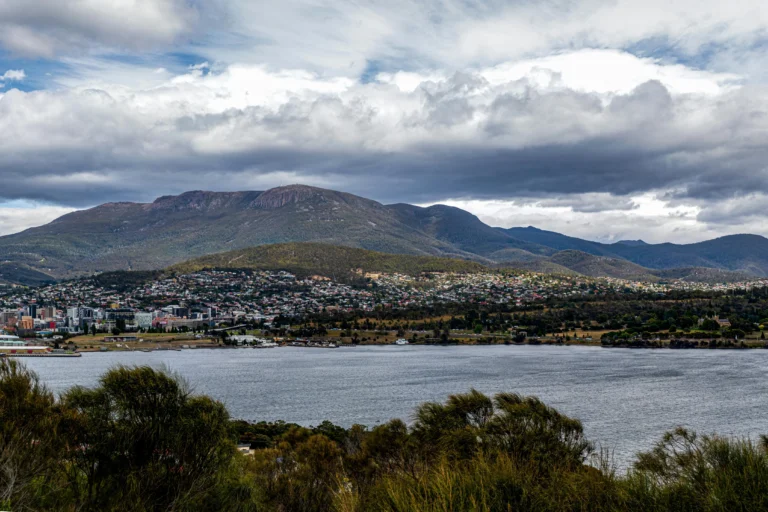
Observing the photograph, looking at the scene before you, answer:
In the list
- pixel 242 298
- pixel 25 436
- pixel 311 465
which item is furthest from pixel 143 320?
pixel 25 436

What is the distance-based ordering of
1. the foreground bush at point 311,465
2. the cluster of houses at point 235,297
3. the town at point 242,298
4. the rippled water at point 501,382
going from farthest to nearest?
the cluster of houses at point 235,297 < the town at point 242,298 < the rippled water at point 501,382 < the foreground bush at point 311,465

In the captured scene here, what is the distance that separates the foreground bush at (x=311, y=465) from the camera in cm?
1059

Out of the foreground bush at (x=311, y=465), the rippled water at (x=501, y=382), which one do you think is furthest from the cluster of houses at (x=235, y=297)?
the foreground bush at (x=311, y=465)

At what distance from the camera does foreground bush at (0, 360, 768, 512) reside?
10594 millimetres

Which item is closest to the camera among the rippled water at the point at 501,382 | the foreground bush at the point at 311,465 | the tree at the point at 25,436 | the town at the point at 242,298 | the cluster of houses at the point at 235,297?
the foreground bush at the point at 311,465

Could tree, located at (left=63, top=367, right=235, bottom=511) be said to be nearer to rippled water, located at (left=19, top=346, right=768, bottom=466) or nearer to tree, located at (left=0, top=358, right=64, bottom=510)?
tree, located at (left=0, top=358, right=64, bottom=510)

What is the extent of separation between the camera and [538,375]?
66.8 metres

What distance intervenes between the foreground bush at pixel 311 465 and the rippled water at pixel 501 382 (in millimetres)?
14560

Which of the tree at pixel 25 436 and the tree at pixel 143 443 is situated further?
the tree at pixel 143 443

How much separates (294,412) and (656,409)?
2437 cm

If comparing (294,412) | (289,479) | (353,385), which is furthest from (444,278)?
(289,479)

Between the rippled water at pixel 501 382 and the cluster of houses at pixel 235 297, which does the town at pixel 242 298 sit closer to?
the cluster of houses at pixel 235 297

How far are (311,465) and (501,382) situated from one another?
141 feet

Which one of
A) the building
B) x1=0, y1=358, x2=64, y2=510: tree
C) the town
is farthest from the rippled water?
the town
